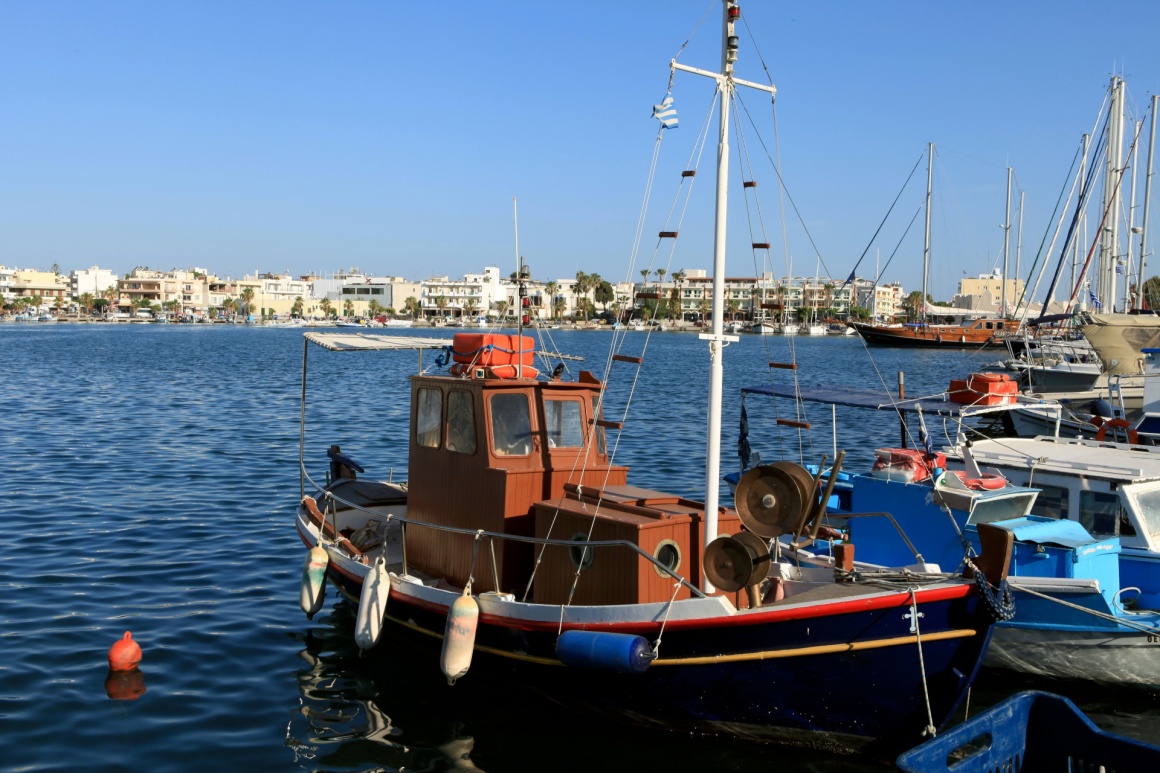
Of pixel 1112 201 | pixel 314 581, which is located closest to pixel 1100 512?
pixel 314 581

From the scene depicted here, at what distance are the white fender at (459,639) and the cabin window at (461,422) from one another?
2099 millimetres

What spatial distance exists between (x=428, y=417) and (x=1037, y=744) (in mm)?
8014

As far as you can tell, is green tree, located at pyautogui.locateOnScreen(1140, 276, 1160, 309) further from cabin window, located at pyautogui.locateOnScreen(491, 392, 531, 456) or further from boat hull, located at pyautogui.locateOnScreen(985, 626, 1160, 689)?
cabin window, located at pyautogui.locateOnScreen(491, 392, 531, 456)

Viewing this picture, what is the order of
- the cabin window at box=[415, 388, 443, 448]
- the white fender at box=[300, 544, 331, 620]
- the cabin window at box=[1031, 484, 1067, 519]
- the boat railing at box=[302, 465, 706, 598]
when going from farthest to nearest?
the cabin window at box=[1031, 484, 1067, 519] < the white fender at box=[300, 544, 331, 620] < the cabin window at box=[415, 388, 443, 448] < the boat railing at box=[302, 465, 706, 598]

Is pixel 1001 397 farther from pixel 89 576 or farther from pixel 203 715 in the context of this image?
pixel 89 576

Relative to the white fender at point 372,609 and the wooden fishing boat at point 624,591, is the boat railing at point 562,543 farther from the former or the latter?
the white fender at point 372,609

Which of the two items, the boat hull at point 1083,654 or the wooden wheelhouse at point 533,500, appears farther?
the boat hull at point 1083,654

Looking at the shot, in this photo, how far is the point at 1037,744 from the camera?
25.2ft

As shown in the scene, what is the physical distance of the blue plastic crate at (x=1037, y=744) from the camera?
6.98 meters

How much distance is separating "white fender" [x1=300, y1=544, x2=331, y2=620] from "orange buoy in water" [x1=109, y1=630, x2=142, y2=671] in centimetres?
207

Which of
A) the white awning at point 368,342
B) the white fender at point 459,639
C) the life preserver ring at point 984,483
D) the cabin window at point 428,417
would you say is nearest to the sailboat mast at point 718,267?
the white fender at point 459,639

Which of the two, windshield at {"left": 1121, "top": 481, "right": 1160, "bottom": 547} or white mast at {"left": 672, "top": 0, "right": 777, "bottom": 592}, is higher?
white mast at {"left": 672, "top": 0, "right": 777, "bottom": 592}

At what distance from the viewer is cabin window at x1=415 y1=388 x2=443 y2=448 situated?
41.5ft

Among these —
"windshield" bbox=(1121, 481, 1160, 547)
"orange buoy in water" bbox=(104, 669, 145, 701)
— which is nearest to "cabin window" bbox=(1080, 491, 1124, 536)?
"windshield" bbox=(1121, 481, 1160, 547)
